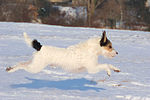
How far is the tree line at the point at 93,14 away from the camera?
3606 cm

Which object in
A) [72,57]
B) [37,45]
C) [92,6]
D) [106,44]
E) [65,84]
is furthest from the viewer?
[92,6]

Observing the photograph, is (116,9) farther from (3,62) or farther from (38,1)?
(3,62)

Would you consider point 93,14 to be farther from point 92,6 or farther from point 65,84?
point 65,84

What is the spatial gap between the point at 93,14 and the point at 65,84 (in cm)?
3068

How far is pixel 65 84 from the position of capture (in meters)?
8.58

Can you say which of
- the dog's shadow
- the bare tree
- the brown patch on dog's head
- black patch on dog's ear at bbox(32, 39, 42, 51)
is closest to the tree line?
the bare tree

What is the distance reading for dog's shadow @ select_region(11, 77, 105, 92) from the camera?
26.4 ft

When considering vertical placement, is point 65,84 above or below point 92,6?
below

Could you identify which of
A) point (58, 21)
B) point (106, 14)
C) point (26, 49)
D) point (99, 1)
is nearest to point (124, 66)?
point (26, 49)

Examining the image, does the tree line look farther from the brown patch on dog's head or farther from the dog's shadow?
the brown patch on dog's head

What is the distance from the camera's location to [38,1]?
1613 inches

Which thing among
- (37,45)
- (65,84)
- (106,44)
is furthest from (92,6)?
(37,45)

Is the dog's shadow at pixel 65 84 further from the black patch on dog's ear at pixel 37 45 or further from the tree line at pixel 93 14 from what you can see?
the tree line at pixel 93 14

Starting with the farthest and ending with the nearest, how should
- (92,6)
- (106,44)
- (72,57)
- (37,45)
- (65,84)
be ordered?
(92,6) → (65,84) → (106,44) → (72,57) → (37,45)
